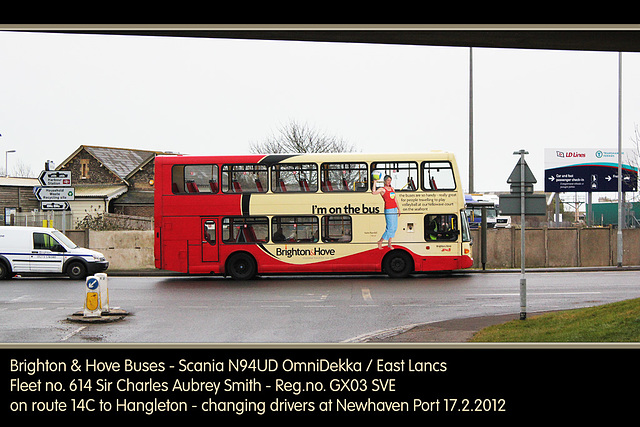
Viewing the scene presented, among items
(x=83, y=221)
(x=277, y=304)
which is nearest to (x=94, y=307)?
(x=277, y=304)

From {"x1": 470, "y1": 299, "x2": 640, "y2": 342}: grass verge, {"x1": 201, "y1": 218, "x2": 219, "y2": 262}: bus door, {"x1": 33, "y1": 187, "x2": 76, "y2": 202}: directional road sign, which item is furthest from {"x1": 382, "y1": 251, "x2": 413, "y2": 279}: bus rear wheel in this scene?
{"x1": 33, "y1": 187, "x2": 76, "y2": 202}: directional road sign

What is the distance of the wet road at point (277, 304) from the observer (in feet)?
38.9

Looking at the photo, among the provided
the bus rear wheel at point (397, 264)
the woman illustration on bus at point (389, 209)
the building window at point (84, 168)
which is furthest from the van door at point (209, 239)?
the building window at point (84, 168)

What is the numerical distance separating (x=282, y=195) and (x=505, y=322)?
963 cm

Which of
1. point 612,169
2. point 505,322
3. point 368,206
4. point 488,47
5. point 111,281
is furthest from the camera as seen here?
point 612,169

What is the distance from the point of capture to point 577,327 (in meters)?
9.97

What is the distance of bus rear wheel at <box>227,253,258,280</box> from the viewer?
20391mm

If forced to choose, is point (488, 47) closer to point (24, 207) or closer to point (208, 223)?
point (208, 223)

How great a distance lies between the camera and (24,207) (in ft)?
148

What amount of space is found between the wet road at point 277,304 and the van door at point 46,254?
539 millimetres

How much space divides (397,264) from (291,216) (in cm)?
354

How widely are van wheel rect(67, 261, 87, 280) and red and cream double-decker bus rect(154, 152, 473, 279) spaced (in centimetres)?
296

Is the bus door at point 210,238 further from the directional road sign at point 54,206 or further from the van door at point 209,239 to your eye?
the directional road sign at point 54,206
